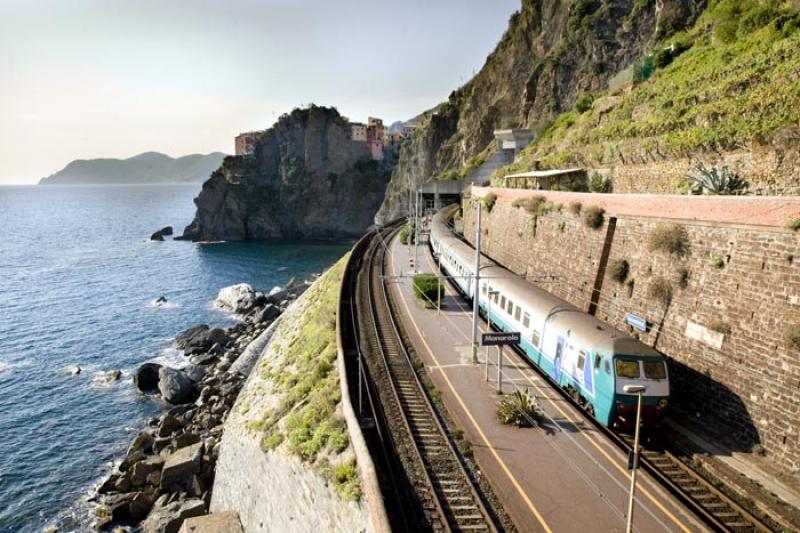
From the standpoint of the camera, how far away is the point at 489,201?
39.0 metres

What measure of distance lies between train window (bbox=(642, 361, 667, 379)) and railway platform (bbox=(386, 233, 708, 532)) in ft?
7.76

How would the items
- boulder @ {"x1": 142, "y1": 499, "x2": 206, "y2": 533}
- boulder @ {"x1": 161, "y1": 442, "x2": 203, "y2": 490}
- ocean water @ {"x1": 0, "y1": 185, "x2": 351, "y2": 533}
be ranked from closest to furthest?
boulder @ {"x1": 142, "y1": 499, "x2": 206, "y2": 533} → boulder @ {"x1": 161, "y1": 442, "x2": 203, "y2": 490} → ocean water @ {"x1": 0, "y1": 185, "x2": 351, "y2": 533}

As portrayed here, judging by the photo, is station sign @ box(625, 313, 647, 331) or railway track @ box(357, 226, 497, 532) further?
station sign @ box(625, 313, 647, 331)

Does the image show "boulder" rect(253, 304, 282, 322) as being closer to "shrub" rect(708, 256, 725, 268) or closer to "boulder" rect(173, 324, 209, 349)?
"boulder" rect(173, 324, 209, 349)

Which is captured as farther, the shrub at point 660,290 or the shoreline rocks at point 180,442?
the shoreline rocks at point 180,442

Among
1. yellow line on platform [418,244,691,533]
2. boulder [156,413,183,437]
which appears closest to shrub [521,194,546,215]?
yellow line on platform [418,244,691,533]

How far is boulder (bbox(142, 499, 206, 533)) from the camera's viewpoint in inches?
819

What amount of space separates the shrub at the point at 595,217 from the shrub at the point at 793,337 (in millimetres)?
9742

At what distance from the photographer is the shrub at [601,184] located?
28.6m

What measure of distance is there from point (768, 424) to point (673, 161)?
14023 millimetres

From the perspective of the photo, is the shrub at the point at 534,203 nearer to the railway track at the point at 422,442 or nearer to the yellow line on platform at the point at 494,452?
the railway track at the point at 422,442

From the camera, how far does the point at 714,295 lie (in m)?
15.5

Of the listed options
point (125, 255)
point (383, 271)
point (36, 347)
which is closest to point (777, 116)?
point (383, 271)

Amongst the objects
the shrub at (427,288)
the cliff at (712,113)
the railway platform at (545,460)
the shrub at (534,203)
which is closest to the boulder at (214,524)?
the railway platform at (545,460)
